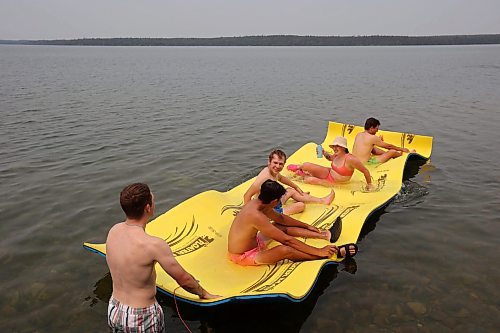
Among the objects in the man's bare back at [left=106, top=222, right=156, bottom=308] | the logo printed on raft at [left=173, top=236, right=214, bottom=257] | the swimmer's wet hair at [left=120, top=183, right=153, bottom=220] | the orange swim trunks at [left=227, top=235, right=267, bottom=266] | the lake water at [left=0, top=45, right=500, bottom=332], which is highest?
the swimmer's wet hair at [left=120, top=183, right=153, bottom=220]

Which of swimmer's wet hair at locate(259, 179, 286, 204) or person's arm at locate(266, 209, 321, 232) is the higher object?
swimmer's wet hair at locate(259, 179, 286, 204)

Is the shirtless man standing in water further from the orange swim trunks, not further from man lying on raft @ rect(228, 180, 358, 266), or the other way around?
the orange swim trunks

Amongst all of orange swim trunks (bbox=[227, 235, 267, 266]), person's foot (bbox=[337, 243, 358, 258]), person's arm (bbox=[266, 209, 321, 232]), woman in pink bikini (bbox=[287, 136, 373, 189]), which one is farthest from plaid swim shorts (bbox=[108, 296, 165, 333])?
woman in pink bikini (bbox=[287, 136, 373, 189])

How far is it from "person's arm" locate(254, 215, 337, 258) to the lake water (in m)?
0.53

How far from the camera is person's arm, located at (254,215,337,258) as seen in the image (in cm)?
582

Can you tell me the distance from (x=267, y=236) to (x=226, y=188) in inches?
183

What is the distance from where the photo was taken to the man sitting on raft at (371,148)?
10688mm

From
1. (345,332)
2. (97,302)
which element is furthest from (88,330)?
(345,332)

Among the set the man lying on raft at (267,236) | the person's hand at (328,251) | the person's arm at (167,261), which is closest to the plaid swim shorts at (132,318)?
the person's arm at (167,261)

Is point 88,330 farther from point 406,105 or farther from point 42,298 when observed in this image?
point 406,105

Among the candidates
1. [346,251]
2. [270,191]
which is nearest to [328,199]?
[346,251]

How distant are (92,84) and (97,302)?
29165 mm

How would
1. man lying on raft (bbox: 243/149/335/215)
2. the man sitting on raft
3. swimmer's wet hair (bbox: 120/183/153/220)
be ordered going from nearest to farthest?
1. swimmer's wet hair (bbox: 120/183/153/220)
2. man lying on raft (bbox: 243/149/335/215)
3. the man sitting on raft

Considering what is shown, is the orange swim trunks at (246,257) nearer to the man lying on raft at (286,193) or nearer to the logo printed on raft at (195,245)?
the logo printed on raft at (195,245)
